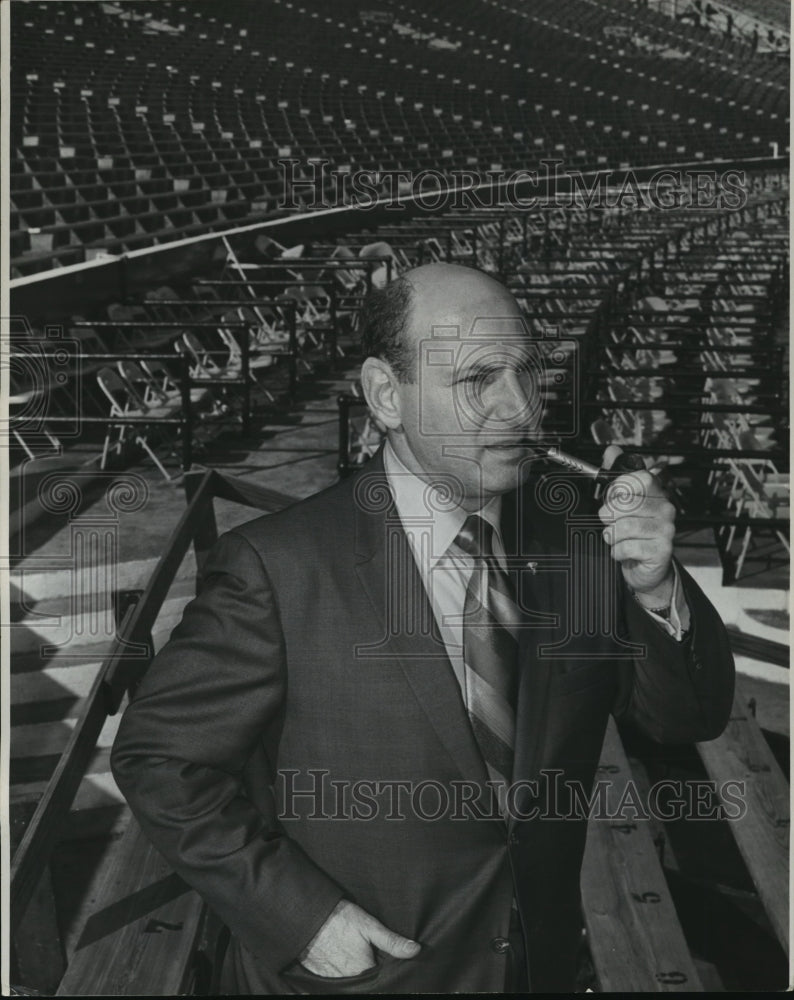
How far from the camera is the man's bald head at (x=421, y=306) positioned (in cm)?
149

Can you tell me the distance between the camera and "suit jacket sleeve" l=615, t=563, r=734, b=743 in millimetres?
1556

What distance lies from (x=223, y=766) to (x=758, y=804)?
2622mm

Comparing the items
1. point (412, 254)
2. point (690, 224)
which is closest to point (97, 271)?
point (412, 254)

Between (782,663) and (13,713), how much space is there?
3.07m

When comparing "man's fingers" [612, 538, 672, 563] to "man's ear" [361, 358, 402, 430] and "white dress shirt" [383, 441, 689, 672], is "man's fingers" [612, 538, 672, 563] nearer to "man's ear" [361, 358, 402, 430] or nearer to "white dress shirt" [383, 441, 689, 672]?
"white dress shirt" [383, 441, 689, 672]

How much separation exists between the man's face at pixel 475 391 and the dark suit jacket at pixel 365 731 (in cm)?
15

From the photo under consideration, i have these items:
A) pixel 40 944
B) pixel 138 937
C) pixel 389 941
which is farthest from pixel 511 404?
pixel 40 944

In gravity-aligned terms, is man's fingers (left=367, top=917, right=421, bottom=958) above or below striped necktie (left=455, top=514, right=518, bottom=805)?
below

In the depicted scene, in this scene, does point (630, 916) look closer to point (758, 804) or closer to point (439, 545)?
point (758, 804)

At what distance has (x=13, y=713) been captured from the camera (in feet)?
14.9

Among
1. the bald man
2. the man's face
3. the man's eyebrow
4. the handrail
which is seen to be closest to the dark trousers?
the bald man

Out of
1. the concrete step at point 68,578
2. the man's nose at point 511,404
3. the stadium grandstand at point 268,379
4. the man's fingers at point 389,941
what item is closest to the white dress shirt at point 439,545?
the man's nose at point 511,404

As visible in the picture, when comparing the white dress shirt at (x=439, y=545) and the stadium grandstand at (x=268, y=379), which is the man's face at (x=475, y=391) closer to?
the white dress shirt at (x=439, y=545)

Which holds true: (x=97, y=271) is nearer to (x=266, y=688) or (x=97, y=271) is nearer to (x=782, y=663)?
(x=782, y=663)
